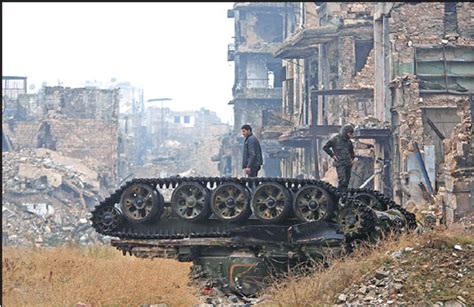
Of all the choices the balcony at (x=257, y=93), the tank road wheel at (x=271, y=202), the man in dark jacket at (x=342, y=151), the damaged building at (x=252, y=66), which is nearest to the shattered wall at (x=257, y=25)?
the damaged building at (x=252, y=66)

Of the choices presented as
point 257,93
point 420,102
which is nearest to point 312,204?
point 420,102

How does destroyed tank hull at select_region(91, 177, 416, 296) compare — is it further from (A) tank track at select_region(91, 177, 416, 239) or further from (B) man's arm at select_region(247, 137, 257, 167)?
(B) man's arm at select_region(247, 137, 257, 167)

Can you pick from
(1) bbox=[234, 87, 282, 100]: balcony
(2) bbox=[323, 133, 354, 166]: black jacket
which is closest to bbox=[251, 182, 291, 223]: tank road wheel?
(2) bbox=[323, 133, 354, 166]: black jacket

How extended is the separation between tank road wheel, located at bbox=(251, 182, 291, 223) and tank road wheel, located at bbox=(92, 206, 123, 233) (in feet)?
8.25

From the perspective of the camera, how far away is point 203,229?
14.9 metres

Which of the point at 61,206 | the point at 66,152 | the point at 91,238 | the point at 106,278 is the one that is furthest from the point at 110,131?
the point at 106,278

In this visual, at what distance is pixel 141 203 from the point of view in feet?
49.7

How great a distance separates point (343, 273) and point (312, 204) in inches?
81.7

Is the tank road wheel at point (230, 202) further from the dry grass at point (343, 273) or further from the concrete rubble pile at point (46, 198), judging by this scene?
the concrete rubble pile at point (46, 198)

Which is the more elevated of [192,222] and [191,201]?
[191,201]

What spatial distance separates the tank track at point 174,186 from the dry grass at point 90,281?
2.34ft

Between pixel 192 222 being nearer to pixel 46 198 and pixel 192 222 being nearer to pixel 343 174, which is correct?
pixel 343 174

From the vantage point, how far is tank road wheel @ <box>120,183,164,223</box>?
1505 cm

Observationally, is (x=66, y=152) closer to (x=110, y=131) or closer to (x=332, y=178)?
(x=110, y=131)
